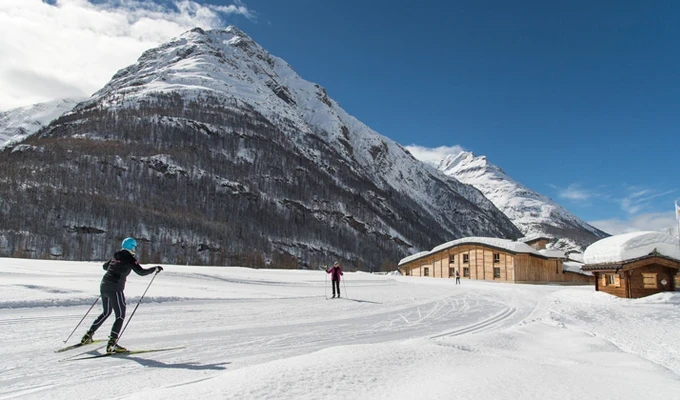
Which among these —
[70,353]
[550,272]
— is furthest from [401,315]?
[550,272]

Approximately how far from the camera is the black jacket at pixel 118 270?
7820 mm

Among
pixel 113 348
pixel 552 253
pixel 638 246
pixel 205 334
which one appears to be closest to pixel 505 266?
pixel 552 253

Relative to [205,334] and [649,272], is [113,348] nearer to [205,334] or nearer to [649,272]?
[205,334]

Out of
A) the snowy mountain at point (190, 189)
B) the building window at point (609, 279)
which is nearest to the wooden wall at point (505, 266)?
the building window at point (609, 279)

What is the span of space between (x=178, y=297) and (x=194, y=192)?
124 meters

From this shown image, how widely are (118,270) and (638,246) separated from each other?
2872cm

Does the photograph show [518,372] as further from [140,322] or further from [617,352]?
[140,322]

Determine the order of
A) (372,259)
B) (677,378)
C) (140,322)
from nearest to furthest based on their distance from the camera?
1. (677,378)
2. (140,322)
3. (372,259)

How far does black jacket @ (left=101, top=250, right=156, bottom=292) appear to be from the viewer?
7.82m

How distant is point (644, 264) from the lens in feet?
82.3

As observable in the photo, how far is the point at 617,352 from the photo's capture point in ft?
30.1

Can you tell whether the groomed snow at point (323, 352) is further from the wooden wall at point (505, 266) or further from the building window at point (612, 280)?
the wooden wall at point (505, 266)

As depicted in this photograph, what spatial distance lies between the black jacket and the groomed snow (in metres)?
1.25

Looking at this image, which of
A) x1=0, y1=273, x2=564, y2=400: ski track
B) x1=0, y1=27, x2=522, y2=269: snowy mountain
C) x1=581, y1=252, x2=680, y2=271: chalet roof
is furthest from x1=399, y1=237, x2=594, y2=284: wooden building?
x1=0, y1=27, x2=522, y2=269: snowy mountain
